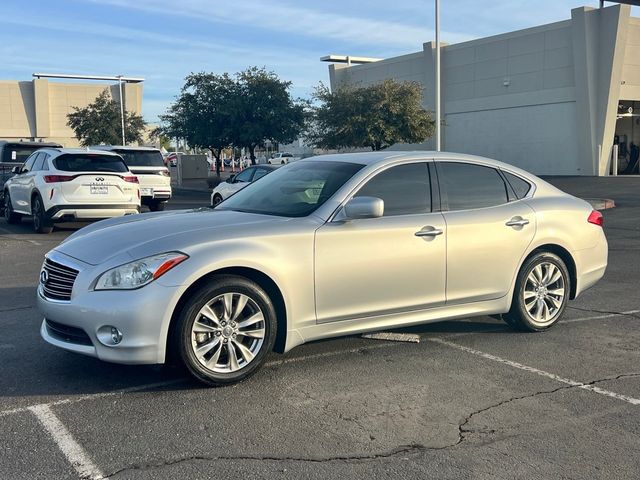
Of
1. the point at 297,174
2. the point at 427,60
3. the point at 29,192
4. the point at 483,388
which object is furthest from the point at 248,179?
the point at 427,60

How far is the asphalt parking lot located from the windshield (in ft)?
4.01

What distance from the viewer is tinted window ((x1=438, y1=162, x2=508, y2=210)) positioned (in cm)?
596

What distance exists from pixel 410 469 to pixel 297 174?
122 inches

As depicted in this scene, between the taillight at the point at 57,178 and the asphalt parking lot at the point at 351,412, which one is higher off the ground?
the taillight at the point at 57,178

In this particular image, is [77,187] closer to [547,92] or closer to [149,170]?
[149,170]

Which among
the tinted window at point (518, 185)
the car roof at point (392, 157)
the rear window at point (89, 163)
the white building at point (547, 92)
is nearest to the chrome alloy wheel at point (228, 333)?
the car roof at point (392, 157)

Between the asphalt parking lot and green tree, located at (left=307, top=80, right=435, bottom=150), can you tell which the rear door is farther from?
green tree, located at (left=307, top=80, right=435, bottom=150)

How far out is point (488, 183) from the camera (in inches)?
247

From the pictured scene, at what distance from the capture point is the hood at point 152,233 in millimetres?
4691

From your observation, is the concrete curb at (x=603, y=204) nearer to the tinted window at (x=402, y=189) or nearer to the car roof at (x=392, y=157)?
the car roof at (x=392, y=157)

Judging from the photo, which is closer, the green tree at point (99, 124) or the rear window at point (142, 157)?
the rear window at point (142, 157)

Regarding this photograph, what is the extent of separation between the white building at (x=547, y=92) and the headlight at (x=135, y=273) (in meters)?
31.5

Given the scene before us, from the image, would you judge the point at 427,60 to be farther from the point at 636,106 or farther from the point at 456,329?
the point at 456,329

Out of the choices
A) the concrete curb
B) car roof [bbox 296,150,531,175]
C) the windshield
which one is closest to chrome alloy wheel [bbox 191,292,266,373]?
the windshield
